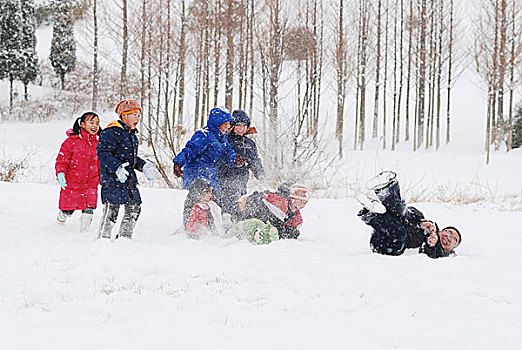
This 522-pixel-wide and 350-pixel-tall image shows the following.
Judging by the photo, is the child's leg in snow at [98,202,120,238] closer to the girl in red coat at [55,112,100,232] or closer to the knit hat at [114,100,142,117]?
the girl in red coat at [55,112,100,232]

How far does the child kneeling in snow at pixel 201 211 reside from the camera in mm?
5148

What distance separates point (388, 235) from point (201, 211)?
209 centimetres

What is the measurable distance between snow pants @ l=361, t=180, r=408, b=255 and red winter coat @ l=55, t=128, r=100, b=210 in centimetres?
316

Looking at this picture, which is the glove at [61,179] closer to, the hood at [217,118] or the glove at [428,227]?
the hood at [217,118]

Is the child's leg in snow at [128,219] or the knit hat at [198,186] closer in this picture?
the child's leg in snow at [128,219]

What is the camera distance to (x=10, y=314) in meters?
2.73

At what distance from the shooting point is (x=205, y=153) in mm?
5270

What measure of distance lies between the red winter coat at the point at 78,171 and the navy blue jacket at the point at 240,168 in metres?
1.52

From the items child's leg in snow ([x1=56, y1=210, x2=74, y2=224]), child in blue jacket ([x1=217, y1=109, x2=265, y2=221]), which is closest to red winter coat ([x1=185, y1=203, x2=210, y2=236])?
child in blue jacket ([x1=217, y1=109, x2=265, y2=221])

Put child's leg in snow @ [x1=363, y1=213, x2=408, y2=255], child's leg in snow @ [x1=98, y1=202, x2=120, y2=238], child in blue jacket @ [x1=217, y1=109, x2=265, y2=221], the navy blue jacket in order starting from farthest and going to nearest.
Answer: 1. the navy blue jacket
2. child in blue jacket @ [x1=217, y1=109, x2=265, y2=221]
3. child's leg in snow @ [x1=98, y1=202, x2=120, y2=238]
4. child's leg in snow @ [x1=363, y1=213, x2=408, y2=255]

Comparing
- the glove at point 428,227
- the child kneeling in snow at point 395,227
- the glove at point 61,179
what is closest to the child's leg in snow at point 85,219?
the glove at point 61,179

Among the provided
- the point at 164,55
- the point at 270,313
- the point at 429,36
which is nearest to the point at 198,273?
the point at 270,313

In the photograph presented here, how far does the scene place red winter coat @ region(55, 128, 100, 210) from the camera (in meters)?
5.21

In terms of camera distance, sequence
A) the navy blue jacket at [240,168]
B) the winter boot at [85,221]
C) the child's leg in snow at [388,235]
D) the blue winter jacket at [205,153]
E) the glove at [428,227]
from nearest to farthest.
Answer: the child's leg in snow at [388,235], the glove at [428,227], the blue winter jacket at [205,153], the winter boot at [85,221], the navy blue jacket at [240,168]
